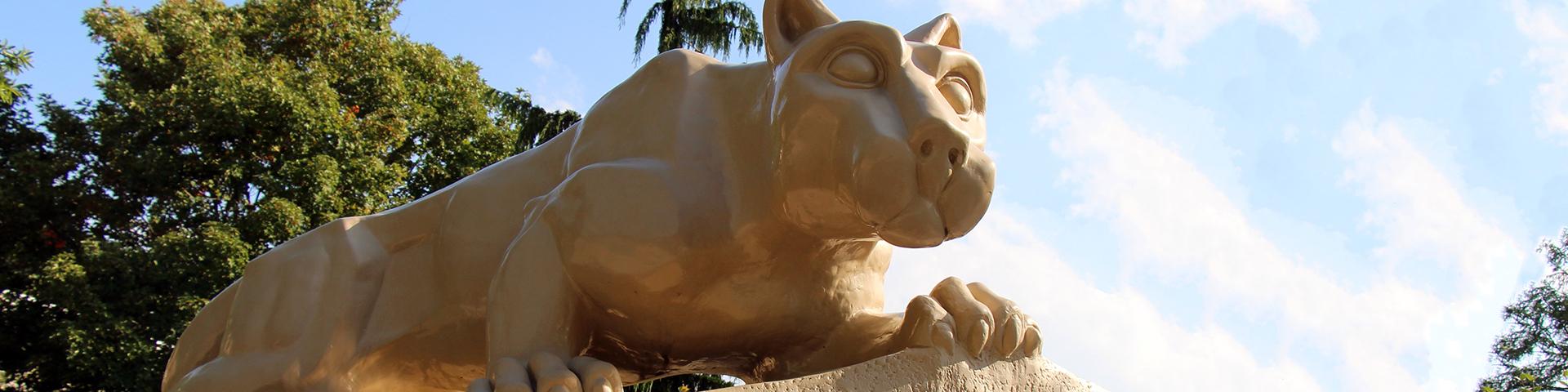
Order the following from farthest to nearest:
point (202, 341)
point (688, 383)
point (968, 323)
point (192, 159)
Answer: point (192, 159), point (688, 383), point (202, 341), point (968, 323)

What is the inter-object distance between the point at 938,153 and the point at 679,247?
68 centimetres

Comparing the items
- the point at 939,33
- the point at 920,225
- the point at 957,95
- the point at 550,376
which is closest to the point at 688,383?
the point at 939,33

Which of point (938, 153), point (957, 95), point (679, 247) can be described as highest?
point (957, 95)

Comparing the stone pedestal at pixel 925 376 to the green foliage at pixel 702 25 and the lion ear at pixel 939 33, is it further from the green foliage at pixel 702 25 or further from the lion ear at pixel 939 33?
the green foliage at pixel 702 25

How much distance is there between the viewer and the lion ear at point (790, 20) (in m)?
3.05

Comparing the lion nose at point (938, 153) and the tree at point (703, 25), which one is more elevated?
the tree at point (703, 25)

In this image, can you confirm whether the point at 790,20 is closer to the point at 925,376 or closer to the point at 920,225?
the point at 920,225

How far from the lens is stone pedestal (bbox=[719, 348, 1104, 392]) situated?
9.30 feet

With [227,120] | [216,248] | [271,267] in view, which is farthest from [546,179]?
[227,120]

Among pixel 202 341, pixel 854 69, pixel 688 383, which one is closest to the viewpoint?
pixel 854 69

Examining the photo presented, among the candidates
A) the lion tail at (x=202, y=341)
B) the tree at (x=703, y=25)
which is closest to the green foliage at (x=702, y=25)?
the tree at (x=703, y=25)

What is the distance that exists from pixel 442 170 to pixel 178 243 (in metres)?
3.34

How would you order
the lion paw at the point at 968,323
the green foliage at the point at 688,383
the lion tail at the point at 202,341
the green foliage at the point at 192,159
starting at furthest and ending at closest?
the green foliage at the point at 192,159
the green foliage at the point at 688,383
the lion tail at the point at 202,341
the lion paw at the point at 968,323

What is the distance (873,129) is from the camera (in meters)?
2.67
